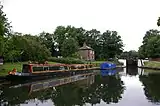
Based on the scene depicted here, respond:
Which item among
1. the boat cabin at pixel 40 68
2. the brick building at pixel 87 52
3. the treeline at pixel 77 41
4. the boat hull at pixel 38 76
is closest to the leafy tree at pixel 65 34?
the treeline at pixel 77 41

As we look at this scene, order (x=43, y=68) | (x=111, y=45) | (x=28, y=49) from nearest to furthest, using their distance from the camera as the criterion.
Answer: (x=43, y=68)
(x=28, y=49)
(x=111, y=45)

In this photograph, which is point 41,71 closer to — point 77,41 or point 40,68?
point 40,68

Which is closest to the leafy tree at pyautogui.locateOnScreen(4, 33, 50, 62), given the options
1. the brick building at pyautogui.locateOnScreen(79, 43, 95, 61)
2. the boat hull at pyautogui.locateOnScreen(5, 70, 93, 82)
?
the boat hull at pyautogui.locateOnScreen(5, 70, 93, 82)

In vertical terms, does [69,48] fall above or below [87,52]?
above

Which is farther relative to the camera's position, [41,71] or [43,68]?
[43,68]

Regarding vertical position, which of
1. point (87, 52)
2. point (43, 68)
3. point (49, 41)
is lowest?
point (43, 68)

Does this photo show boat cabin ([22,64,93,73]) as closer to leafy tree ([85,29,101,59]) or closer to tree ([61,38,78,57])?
tree ([61,38,78,57])

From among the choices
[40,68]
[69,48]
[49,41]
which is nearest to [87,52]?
[49,41]

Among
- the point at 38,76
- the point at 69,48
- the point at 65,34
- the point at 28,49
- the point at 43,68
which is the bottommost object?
the point at 38,76

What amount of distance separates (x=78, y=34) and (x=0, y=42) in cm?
5632

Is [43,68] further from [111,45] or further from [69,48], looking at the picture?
[111,45]

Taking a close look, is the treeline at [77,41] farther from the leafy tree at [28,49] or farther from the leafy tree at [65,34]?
the leafy tree at [28,49]

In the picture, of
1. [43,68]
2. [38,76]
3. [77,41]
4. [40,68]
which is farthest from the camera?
[77,41]

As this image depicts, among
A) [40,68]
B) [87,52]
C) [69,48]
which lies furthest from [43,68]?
[87,52]
